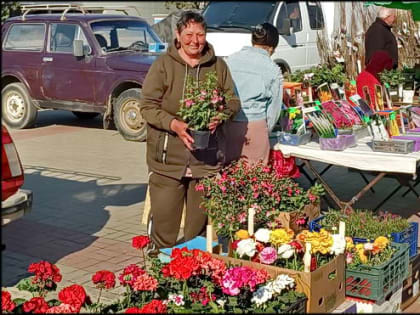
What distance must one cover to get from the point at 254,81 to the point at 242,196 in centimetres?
126

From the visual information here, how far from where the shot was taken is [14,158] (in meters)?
5.09

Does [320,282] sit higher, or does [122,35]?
[122,35]

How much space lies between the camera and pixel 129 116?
11695mm

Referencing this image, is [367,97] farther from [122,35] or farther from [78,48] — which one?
[122,35]

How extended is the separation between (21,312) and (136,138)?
8154mm

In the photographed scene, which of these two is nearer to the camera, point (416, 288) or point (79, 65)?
point (416, 288)

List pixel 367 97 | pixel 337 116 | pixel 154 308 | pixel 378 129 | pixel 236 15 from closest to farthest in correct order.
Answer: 1. pixel 154 308
2. pixel 378 129
3. pixel 337 116
4. pixel 367 97
5. pixel 236 15

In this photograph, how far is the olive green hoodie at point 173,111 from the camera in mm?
4730

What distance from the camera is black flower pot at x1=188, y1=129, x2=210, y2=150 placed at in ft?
14.8

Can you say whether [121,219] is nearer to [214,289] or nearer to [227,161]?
[227,161]

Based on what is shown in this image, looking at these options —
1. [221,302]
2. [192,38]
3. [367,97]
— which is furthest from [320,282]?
[367,97]

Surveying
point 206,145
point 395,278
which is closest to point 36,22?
point 206,145

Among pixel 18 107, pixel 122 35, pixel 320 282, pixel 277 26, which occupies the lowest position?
pixel 18 107

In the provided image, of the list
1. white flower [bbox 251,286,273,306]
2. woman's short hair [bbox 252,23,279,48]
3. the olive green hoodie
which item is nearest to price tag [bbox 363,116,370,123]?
woman's short hair [bbox 252,23,279,48]
